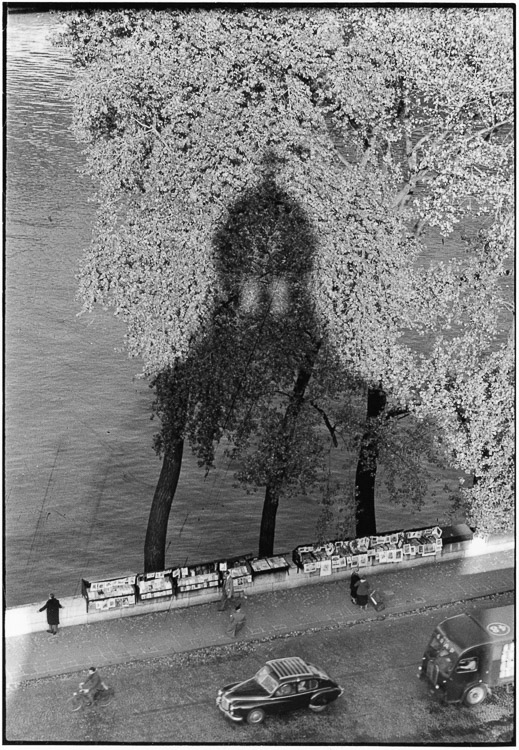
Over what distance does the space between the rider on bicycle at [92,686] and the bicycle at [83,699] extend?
5 cm

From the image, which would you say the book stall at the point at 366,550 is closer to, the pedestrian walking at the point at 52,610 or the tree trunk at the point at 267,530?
the tree trunk at the point at 267,530

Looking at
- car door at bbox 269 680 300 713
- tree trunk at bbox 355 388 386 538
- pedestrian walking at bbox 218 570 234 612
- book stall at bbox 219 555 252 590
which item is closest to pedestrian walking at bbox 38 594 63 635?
pedestrian walking at bbox 218 570 234 612

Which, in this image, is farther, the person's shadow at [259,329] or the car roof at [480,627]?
the person's shadow at [259,329]

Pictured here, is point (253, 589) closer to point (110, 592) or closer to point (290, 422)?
point (110, 592)

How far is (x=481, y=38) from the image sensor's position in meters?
24.4

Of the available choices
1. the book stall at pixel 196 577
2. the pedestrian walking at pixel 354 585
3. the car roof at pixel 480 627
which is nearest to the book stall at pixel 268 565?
the book stall at pixel 196 577

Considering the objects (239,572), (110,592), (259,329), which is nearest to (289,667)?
(239,572)

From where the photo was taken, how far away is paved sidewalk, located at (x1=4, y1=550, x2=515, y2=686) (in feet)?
72.6

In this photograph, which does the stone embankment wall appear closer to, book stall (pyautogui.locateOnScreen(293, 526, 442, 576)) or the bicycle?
book stall (pyautogui.locateOnScreen(293, 526, 442, 576))

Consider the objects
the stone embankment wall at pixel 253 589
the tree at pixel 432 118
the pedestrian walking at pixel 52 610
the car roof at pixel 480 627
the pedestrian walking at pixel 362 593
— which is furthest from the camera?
the pedestrian walking at pixel 362 593

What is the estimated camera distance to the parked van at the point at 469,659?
2138cm

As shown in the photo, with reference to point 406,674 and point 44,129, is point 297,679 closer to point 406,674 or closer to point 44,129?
point 406,674

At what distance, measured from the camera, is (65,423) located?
1428 inches

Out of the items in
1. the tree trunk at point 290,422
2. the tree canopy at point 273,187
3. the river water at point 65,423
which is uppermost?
the tree canopy at point 273,187
